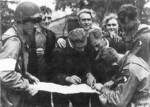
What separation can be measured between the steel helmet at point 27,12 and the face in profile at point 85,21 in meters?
1.48

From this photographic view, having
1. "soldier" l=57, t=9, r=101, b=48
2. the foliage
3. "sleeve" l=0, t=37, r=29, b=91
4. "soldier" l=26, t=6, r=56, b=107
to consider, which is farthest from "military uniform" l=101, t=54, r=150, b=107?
the foliage

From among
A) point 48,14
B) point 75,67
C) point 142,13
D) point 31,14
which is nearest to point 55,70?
point 75,67

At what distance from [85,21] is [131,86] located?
213 cm

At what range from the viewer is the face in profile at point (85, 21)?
6.01 m

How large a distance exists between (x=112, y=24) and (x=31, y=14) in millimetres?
2165

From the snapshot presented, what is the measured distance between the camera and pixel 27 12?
4.57m

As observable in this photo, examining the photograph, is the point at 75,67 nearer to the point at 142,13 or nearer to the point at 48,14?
the point at 48,14

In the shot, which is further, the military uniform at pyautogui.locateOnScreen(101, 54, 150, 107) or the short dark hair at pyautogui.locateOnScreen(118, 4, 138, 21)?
the short dark hair at pyautogui.locateOnScreen(118, 4, 138, 21)

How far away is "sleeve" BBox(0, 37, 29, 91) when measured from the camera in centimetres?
399

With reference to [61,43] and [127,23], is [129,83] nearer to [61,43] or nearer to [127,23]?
[127,23]

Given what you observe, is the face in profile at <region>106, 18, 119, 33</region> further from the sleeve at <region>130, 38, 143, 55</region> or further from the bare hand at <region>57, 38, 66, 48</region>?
the sleeve at <region>130, 38, 143, 55</region>

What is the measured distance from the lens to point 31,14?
4555 mm

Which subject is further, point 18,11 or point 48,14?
point 48,14

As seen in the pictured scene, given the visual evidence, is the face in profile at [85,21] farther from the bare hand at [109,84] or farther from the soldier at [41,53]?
the bare hand at [109,84]
